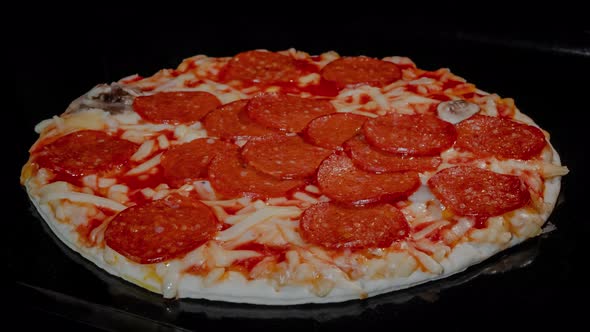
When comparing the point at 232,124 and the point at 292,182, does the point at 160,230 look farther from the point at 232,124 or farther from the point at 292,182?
the point at 232,124

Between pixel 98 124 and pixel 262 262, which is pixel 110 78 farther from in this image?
pixel 262 262

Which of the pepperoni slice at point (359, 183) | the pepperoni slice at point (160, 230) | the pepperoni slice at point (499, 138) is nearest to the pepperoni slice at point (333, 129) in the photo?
the pepperoni slice at point (359, 183)

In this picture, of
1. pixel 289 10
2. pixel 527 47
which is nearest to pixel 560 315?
pixel 527 47

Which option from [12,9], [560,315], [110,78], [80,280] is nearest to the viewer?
[560,315]

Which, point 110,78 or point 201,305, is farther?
point 110,78

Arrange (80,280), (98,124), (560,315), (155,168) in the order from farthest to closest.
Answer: (98,124) → (155,168) → (80,280) → (560,315)

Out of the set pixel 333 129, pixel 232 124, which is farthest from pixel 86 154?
pixel 333 129
